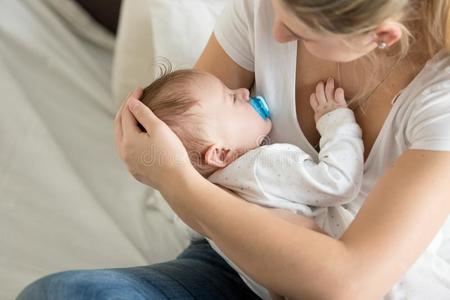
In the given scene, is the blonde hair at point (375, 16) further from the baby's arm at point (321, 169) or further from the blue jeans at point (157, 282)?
the blue jeans at point (157, 282)

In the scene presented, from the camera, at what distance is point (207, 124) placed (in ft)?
3.26

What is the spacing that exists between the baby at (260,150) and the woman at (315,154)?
0.11 feet

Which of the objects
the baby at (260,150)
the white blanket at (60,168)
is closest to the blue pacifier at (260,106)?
the baby at (260,150)

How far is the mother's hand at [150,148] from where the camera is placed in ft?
3.07

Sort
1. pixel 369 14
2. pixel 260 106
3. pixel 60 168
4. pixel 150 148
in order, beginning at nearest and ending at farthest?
1. pixel 369 14
2. pixel 150 148
3. pixel 260 106
4. pixel 60 168

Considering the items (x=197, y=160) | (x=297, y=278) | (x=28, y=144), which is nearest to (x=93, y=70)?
(x=28, y=144)

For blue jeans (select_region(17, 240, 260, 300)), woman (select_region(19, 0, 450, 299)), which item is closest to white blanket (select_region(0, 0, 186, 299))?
blue jeans (select_region(17, 240, 260, 300))

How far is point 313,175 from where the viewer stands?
0.95 m

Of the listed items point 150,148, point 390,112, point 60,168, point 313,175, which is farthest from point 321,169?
point 60,168

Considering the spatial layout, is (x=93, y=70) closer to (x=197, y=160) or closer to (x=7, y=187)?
(x=7, y=187)

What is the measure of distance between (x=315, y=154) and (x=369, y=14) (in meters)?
0.34

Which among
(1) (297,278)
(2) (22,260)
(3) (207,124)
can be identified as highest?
(3) (207,124)

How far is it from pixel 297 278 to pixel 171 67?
654mm

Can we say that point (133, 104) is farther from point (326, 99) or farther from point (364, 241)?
point (364, 241)
